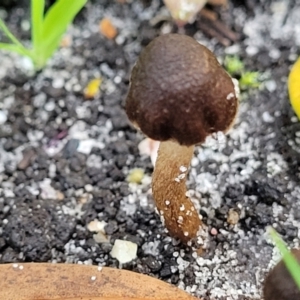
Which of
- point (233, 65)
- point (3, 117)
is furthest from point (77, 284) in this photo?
point (233, 65)

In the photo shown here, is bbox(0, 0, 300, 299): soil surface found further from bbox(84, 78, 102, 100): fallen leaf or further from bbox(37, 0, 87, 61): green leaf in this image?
bbox(37, 0, 87, 61): green leaf

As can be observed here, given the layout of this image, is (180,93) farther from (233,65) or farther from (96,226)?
(233,65)

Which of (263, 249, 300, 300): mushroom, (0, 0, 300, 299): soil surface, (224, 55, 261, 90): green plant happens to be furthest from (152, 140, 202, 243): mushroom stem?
(224, 55, 261, 90): green plant

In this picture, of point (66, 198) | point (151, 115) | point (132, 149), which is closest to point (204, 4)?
point (132, 149)

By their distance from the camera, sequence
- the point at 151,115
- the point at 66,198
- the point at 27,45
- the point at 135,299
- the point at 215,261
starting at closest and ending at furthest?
the point at 151,115, the point at 135,299, the point at 215,261, the point at 66,198, the point at 27,45

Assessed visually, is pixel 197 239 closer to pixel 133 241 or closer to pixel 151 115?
pixel 133 241

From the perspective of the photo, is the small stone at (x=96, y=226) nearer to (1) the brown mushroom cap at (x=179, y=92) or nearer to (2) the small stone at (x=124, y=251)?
(2) the small stone at (x=124, y=251)
